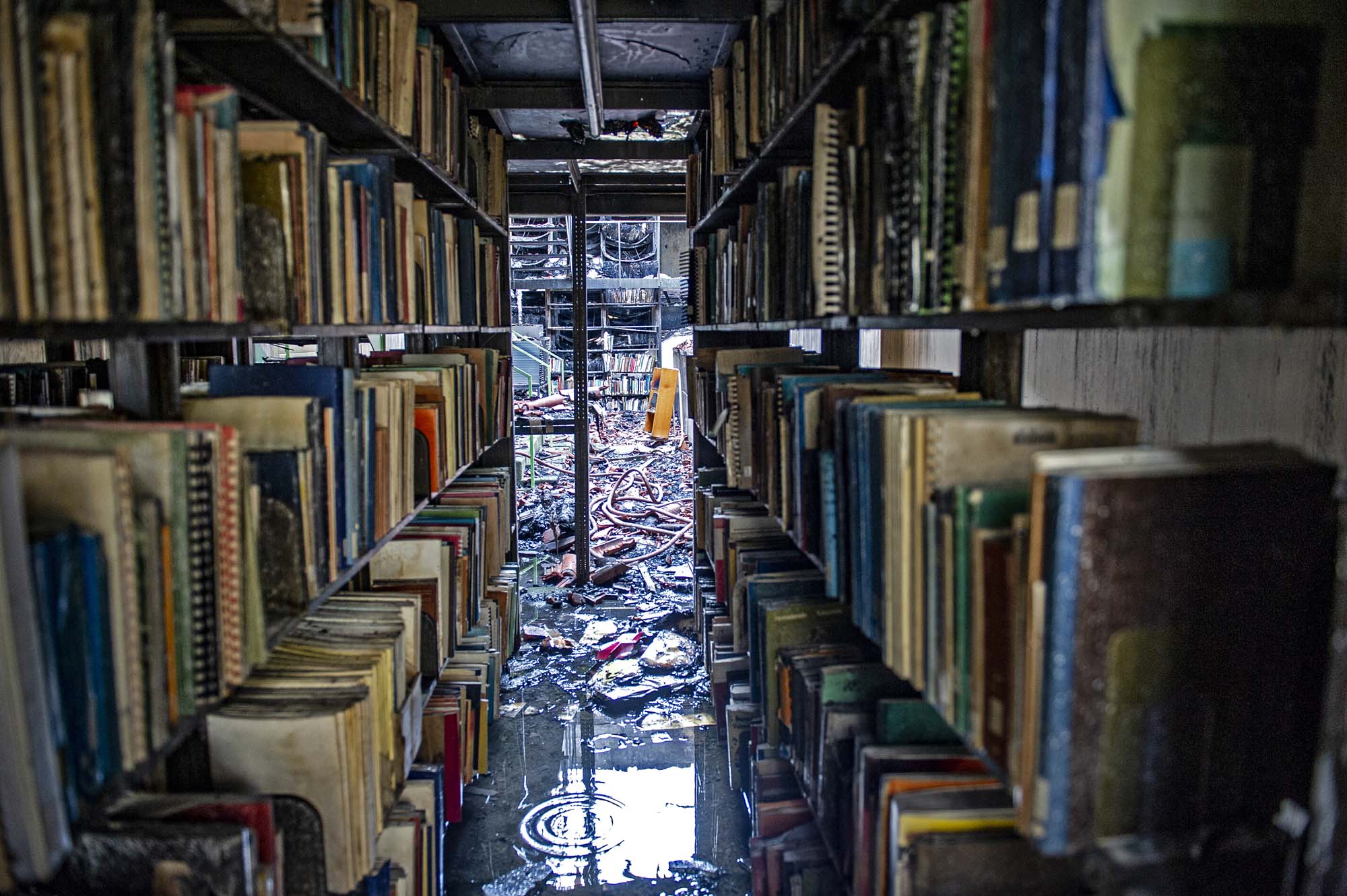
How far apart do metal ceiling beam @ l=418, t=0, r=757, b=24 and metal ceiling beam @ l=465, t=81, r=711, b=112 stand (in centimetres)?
81

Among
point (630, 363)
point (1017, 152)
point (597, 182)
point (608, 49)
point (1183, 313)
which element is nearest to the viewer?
point (1183, 313)

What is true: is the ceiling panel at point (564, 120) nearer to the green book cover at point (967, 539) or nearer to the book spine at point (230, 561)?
the book spine at point (230, 561)

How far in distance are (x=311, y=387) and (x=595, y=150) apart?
305 centimetres

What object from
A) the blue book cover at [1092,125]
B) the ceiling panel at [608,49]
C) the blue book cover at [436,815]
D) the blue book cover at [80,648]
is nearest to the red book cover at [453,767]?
the blue book cover at [436,815]

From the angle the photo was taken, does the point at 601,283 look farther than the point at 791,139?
Yes

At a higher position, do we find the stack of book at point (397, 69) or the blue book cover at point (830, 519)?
the stack of book at point (397, 69)

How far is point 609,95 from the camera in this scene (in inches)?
144

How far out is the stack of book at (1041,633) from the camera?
0.71 meters

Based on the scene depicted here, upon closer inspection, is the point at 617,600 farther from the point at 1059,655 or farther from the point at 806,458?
the point at 1059,655

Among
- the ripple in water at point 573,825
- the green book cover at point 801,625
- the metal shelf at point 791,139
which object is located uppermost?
the metal shelf at point 791,139

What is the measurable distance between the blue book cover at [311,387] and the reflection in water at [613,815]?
1429 millimetres

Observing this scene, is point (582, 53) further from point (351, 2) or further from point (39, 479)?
point (39, 479)

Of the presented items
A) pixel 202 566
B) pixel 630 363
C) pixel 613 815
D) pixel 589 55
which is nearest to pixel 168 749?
pixel 202 566

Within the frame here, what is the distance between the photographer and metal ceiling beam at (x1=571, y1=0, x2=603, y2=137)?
2420 millimetres
